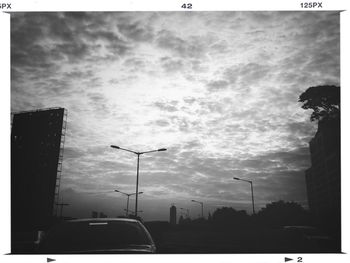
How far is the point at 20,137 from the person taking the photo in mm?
61844

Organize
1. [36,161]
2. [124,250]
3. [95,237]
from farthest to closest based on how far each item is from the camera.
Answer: [36,161]
[95,237]
[124,250]

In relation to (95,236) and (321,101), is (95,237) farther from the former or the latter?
(321,101)

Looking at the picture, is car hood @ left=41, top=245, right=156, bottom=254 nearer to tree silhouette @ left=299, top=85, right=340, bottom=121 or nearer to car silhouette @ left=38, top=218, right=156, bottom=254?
car silhouette @ left=38, top=218, right=156, bottom=254

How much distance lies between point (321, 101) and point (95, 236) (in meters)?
32.7

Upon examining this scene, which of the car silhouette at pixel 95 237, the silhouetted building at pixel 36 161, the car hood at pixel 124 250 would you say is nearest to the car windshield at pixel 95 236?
the car silhouette at pixel 95 237

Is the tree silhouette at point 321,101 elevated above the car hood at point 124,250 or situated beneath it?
elevated above

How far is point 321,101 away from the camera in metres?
32.8

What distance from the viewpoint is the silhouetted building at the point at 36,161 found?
56.6 m

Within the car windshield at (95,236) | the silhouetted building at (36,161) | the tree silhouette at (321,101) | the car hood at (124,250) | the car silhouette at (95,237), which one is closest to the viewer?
the car hood at (124,250)

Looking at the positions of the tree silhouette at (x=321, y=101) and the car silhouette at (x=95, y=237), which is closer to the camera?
the car silhouette at (x=95, y=237)

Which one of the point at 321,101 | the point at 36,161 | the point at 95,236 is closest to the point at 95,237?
the point at 95,236

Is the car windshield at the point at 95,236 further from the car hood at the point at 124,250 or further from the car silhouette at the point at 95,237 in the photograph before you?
the car hood at the point at 124,250
